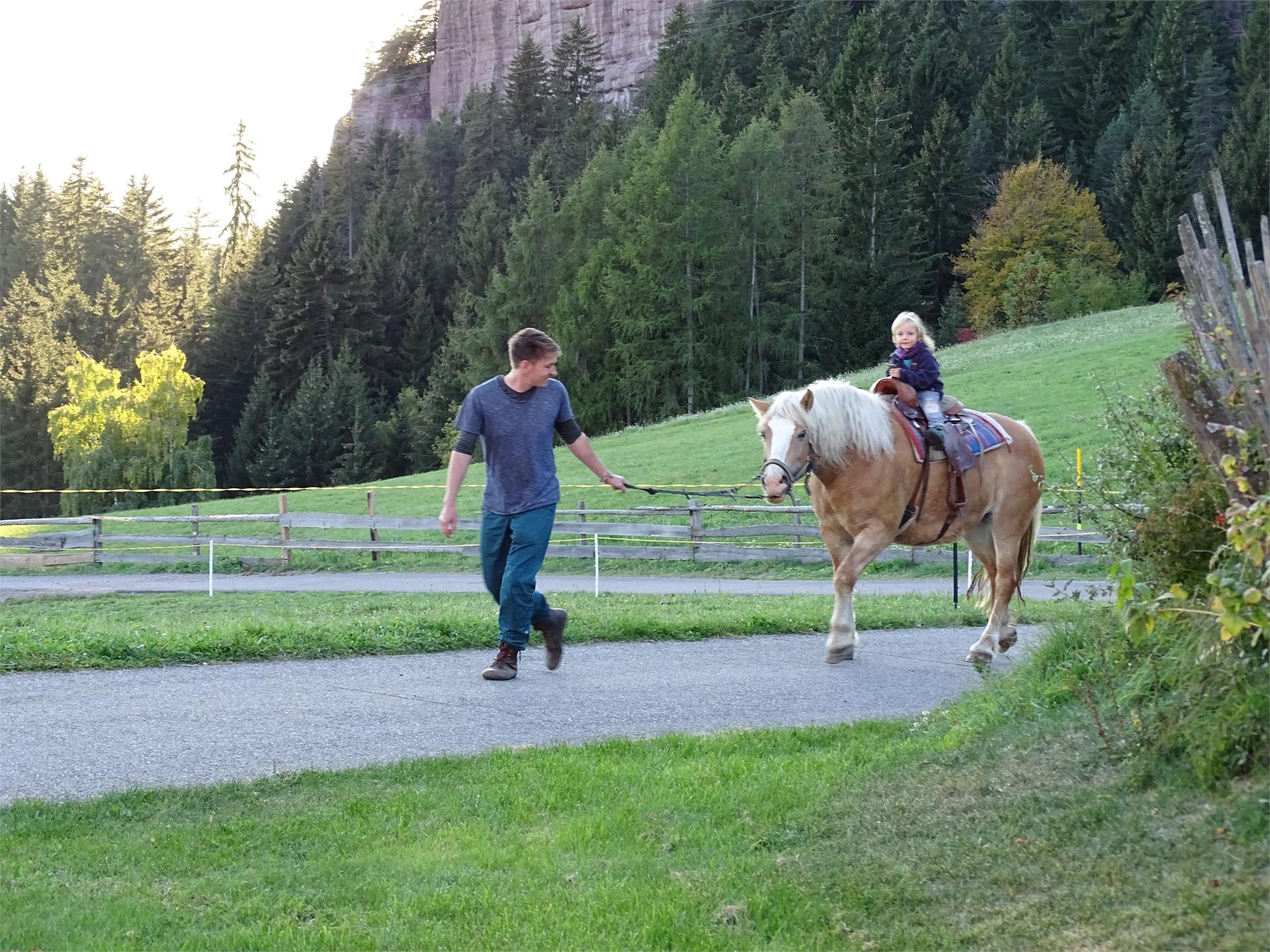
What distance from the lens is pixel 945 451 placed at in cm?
930

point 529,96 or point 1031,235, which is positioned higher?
point 529,96

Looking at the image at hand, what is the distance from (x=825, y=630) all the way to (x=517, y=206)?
74.2 m

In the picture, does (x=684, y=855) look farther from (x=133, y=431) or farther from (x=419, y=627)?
(x=133, y=431)

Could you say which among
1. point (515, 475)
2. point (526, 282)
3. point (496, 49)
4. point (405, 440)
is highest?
point (496, 49)

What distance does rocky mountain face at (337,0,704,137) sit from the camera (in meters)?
113

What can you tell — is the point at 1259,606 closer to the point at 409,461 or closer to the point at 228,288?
the point at 409,461

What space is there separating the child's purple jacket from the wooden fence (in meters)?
10.2

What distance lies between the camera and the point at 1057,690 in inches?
211

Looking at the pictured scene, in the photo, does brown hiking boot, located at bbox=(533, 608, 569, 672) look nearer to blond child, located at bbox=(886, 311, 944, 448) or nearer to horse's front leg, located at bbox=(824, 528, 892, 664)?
horse's front leg, located at bbox=(824, 528, 892, 664)

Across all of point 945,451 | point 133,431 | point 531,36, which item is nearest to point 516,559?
point 945,451

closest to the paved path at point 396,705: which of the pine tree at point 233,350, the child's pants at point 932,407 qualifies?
the child's pants at point 932,407

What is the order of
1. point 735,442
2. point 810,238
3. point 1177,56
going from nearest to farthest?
point 735,442
point 810,238
point 1177,56

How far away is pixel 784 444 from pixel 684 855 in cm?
Result: 431

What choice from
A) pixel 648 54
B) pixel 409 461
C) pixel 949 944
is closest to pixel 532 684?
pixel 949 944
